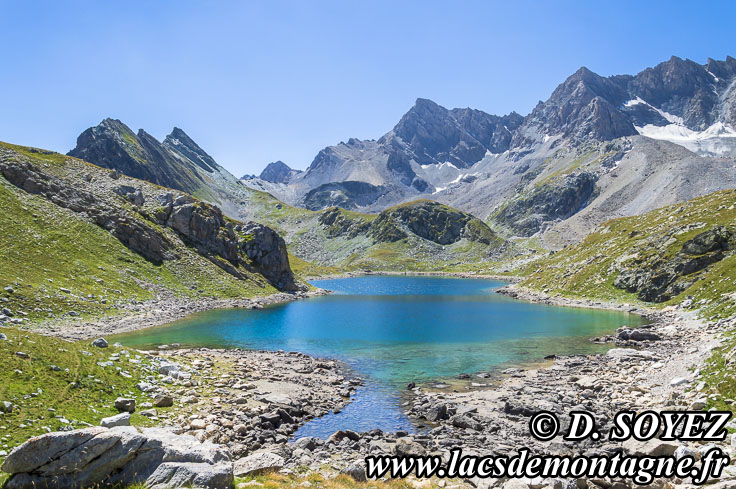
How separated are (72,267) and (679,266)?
10599 centimetres

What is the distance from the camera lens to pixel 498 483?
17516 millimetres

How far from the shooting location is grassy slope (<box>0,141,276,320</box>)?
55.6 meters

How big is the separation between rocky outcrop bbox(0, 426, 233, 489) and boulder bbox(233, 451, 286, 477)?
3.61 meters

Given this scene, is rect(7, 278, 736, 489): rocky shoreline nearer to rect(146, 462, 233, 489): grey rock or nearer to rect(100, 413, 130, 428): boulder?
rect(100, 413, 130, 428): boulder

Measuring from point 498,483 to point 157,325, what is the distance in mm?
58114

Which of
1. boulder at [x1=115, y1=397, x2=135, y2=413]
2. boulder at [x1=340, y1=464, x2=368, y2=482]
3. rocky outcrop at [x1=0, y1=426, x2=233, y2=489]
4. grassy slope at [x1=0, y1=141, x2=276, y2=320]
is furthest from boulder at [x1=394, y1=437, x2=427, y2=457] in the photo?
grassy slope at [x1=0, y1=141, x2=276, y2=320]

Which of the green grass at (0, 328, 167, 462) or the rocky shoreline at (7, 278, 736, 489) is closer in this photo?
the green grass at (0, 328, 167, 462)

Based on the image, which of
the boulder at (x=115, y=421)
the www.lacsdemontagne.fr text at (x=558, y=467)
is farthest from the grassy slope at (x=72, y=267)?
the www.lacsdemontagne.fr text at (x=558, y=467)

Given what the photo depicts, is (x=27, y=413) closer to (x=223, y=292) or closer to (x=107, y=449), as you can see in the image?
(x=107, y=449)

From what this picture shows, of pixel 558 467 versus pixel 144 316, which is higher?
pixel 558 467

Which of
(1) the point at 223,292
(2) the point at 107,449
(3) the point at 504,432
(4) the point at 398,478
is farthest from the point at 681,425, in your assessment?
(1) the point at 223,292

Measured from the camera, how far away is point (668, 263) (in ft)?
259

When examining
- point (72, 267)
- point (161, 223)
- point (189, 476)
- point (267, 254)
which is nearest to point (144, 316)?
point (72, 267)

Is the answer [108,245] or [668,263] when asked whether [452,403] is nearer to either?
[668,263]
